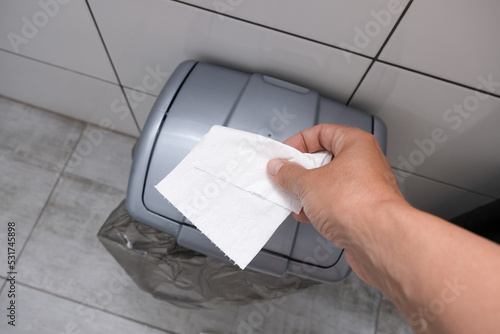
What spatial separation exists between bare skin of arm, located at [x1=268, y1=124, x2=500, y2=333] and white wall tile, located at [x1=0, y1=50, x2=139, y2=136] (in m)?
0.67

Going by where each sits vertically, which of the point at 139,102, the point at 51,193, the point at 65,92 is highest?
the point at 139,102

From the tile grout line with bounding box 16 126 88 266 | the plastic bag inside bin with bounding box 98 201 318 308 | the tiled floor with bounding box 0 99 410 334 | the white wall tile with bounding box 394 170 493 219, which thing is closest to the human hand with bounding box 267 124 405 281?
the plastic bag inside bin with bounding box 98 201 318 308

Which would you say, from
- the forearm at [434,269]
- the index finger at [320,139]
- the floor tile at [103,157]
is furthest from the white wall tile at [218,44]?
the floor tile at [103,157]

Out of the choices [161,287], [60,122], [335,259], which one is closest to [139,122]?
[60,122]

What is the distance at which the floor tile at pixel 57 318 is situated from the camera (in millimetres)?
873

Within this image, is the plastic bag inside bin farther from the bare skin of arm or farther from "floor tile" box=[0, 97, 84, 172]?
"floor tile" box=[0, 97, 84, 172]

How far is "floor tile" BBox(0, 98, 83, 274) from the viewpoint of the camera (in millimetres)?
977

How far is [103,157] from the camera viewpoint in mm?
1065

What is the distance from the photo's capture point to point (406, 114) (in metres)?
0.63

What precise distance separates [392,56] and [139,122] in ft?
2.48

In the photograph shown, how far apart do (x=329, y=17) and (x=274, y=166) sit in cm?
24

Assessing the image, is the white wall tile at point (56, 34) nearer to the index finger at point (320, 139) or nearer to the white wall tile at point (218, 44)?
the white wall tile at point (218, 44)

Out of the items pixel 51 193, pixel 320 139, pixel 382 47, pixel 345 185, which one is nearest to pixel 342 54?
pixel 382 47

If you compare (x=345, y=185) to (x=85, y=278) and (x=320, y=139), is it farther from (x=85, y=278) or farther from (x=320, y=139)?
(x=85, y=278)
